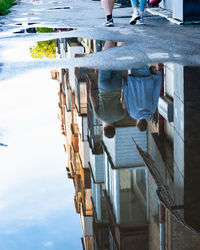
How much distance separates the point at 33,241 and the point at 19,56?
7865 millimetres

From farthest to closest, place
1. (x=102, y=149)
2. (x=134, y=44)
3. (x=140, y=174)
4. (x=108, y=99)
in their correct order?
(x=134, y=44) < (x=108, y=99) < (x=102, y=149) < (x=140, y=174)

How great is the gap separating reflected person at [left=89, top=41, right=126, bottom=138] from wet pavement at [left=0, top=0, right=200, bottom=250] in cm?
1

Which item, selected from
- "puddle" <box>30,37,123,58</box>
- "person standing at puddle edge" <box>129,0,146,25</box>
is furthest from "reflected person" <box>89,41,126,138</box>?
"person standing at puddle edge" <box>129,0,146,25</box>

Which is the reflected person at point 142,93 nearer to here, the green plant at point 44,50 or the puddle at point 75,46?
the puddle at point 75,46

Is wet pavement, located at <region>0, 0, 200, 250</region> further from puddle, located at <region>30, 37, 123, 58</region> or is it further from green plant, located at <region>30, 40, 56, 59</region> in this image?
green plant, located at <region>30, 40, 56, 59</region>

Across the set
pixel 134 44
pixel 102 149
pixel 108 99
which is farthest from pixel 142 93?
pixel 134 44

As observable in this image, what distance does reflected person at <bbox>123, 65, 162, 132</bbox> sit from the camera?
20.5 ft

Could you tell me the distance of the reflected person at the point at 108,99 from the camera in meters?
6.13

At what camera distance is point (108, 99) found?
6.93 metres

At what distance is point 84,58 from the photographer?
10125 mm

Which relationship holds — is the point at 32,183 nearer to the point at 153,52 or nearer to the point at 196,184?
the point at 196,184

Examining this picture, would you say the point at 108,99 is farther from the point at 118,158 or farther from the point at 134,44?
the point at 134,44

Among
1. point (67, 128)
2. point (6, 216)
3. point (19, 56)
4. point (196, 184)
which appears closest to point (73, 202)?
point (6, 216)

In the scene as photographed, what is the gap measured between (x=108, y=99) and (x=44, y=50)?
17.1ft
